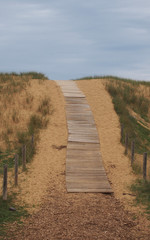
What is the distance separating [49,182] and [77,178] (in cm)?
103

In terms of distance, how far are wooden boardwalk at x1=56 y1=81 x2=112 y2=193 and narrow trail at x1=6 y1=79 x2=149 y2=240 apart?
1.53ft

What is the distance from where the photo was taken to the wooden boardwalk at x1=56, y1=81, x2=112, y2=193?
10.2 m

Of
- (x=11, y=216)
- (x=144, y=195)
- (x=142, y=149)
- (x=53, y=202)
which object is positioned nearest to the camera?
(x=11, y=216)

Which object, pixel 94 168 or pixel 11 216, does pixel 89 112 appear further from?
pixel 11 216

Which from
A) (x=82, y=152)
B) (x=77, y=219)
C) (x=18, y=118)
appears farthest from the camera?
(x=18, y=118)

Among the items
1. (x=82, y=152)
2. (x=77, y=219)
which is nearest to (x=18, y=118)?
(x=82, y=152)

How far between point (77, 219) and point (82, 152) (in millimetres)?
5374

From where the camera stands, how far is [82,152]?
42.1 ft

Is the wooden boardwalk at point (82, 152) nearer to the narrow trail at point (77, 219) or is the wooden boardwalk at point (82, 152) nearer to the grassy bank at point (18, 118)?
the narrow trail at point (77, 219)

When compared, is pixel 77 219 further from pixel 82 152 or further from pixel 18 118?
pixel 18 118

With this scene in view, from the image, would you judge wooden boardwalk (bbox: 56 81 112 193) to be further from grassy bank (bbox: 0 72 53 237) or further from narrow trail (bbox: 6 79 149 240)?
grassy bank (bbox: 0 72 53 237)

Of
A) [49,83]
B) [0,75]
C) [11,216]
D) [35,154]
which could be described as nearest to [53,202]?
[11,216]

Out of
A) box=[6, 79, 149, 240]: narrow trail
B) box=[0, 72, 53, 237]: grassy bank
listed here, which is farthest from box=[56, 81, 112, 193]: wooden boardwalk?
box=[0, 72, 53, 237]: grassy bank

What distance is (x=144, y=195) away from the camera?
9531 mm
